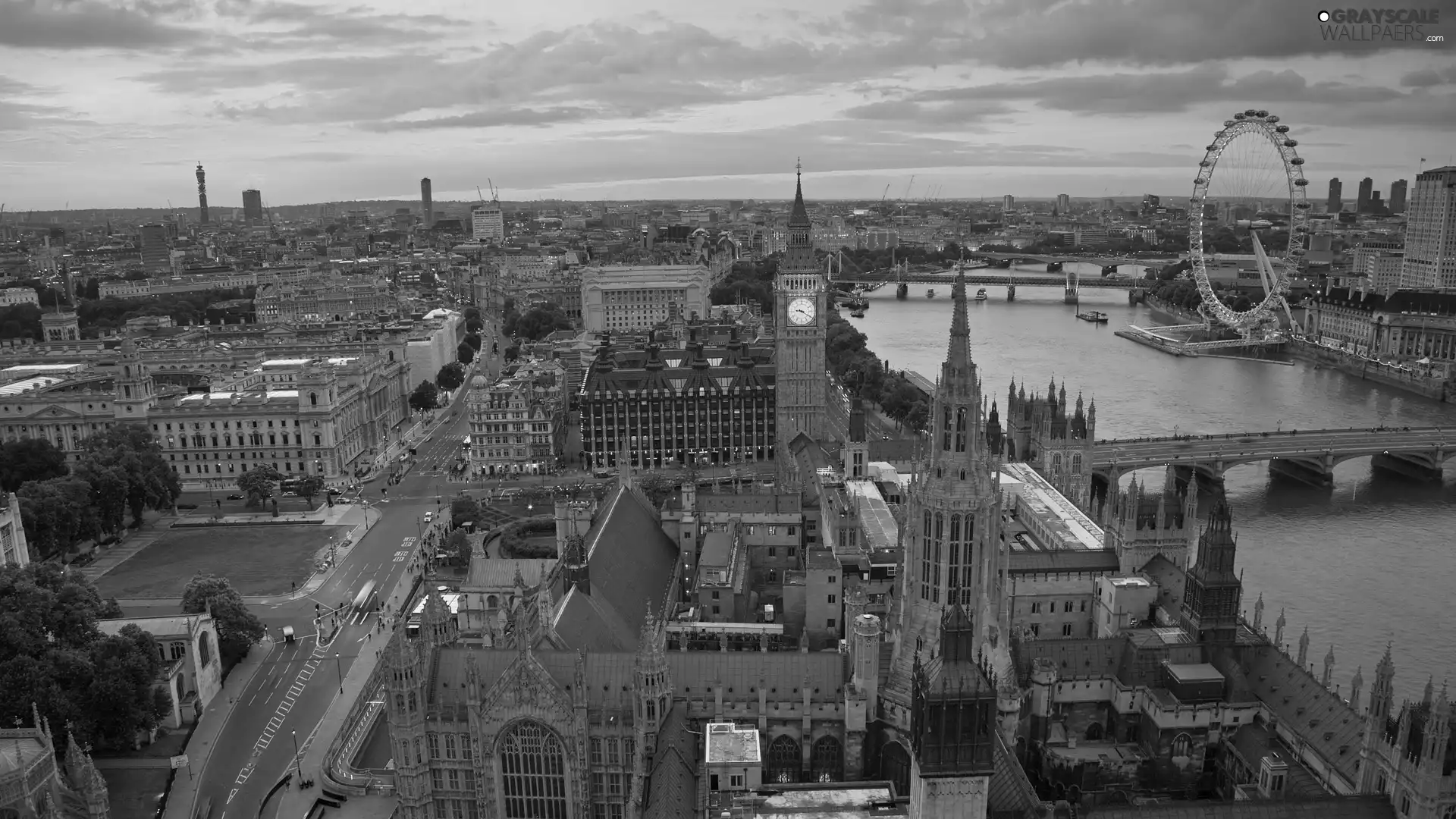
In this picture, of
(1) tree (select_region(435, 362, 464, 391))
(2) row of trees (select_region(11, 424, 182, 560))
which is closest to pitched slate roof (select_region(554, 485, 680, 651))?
(2) row of trees (select_region(11, 424, 182, 560))

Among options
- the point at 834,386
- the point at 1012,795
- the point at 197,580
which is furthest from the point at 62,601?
the point at 834,386

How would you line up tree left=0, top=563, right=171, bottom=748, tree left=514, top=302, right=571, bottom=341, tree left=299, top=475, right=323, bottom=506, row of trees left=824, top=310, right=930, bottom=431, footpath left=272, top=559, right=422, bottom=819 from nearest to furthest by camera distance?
footpath left=272, top=559, right=422, bottom=819, tree left=0, top=563, right=171, bottom=748, tree left=299, top=475, right=323, bottom=506, row of trees left=824, top=310, right=930, bottom=431, tree left=514, top=302, right=571, bottom=341

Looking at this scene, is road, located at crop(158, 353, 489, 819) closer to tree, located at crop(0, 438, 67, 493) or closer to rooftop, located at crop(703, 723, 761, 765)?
rooftop, located at crop(703, 723, 761, 765)

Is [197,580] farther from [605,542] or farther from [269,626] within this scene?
[605,542]

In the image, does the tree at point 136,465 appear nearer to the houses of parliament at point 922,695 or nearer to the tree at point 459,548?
the tree at point 459,548

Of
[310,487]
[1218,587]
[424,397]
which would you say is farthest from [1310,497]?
[424,397]

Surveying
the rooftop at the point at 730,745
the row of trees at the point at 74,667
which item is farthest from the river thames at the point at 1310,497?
the row of trees at the point at 74,667
